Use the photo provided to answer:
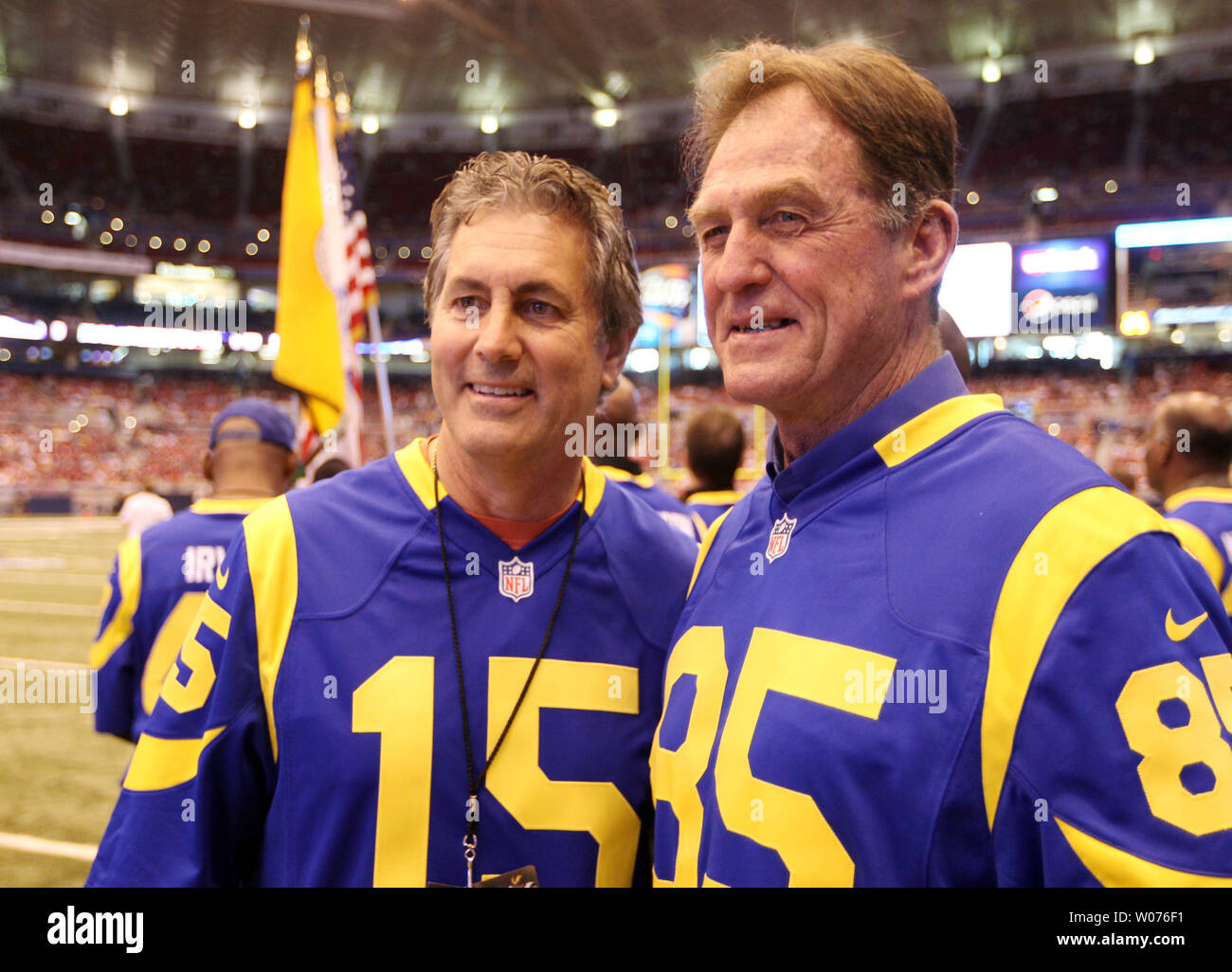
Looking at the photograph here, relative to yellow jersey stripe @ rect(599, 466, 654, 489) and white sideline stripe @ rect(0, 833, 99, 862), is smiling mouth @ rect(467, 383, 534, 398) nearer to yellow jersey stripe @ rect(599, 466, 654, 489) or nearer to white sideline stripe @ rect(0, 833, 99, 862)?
yellow jersey stripe @ rect(599, 466, 654, 489)

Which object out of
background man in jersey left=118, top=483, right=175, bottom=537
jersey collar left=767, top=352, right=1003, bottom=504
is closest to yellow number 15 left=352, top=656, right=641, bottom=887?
jersey collar left=767, top=352, right=1003, bottom=504

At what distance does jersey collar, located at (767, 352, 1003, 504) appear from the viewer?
141cm

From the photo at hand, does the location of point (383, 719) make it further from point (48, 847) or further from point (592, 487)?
point (48, 847)

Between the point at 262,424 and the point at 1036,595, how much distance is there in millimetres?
3630

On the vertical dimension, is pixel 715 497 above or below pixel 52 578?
above

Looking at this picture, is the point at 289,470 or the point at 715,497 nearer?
the point at 289,470

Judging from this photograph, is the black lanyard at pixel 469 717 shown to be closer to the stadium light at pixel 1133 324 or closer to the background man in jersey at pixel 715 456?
the background man in jersey at pixel 715 456

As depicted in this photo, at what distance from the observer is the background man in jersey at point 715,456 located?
528cm

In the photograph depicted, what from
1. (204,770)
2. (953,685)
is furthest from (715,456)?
(953,685)

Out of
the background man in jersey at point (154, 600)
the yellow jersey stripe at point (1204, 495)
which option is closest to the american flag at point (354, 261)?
the background man in jersey at point (154, 600)

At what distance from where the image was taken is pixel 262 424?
160 inches

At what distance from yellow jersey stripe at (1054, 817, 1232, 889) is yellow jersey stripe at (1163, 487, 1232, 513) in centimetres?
371

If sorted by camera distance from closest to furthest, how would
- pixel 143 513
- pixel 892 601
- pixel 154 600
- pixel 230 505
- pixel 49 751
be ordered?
1. pixel 892 601
2. pixel 154 600
3. pixel 230 505
4. pixel 49 751
5. pixel 143 513

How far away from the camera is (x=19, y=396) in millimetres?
36250
